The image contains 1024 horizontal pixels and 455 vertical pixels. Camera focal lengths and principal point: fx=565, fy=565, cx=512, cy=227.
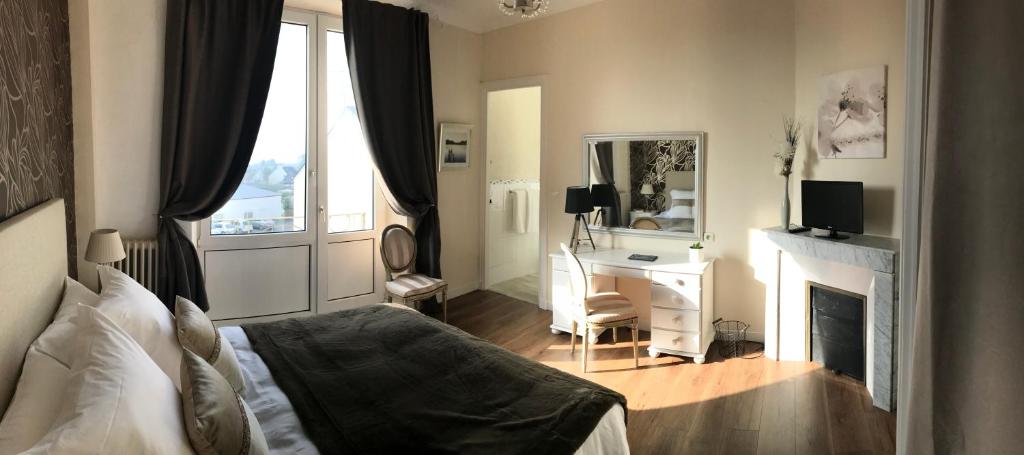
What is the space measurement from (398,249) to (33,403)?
3.50 metres

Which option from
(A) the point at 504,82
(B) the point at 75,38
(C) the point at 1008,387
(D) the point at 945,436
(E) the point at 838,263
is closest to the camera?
(C) the point at 1008,387

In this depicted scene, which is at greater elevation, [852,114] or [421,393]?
[852,114]

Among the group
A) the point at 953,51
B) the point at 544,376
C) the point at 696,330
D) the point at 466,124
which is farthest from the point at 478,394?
the point at 466,124

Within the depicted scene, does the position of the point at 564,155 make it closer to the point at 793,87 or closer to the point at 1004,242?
the point at 793,87

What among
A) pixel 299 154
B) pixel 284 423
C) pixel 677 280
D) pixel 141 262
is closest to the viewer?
pixel 284 423

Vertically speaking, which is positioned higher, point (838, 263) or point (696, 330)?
point (838, 263)

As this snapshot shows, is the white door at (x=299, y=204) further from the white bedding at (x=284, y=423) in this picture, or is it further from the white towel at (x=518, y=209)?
the white bedding at (x=284, y=423)

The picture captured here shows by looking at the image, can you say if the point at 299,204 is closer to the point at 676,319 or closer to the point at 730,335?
the point at 676,319

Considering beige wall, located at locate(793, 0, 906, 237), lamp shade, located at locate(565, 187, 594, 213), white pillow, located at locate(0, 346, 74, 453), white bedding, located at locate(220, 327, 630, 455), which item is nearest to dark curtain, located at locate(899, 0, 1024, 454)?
white bedding, located at locate(220, 327, 630, 455)

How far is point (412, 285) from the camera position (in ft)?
14.8

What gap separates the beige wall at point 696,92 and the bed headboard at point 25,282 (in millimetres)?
3737

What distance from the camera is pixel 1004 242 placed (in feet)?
3.88

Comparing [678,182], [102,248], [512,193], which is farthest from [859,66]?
[102,248]

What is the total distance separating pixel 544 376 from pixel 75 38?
331 cm
